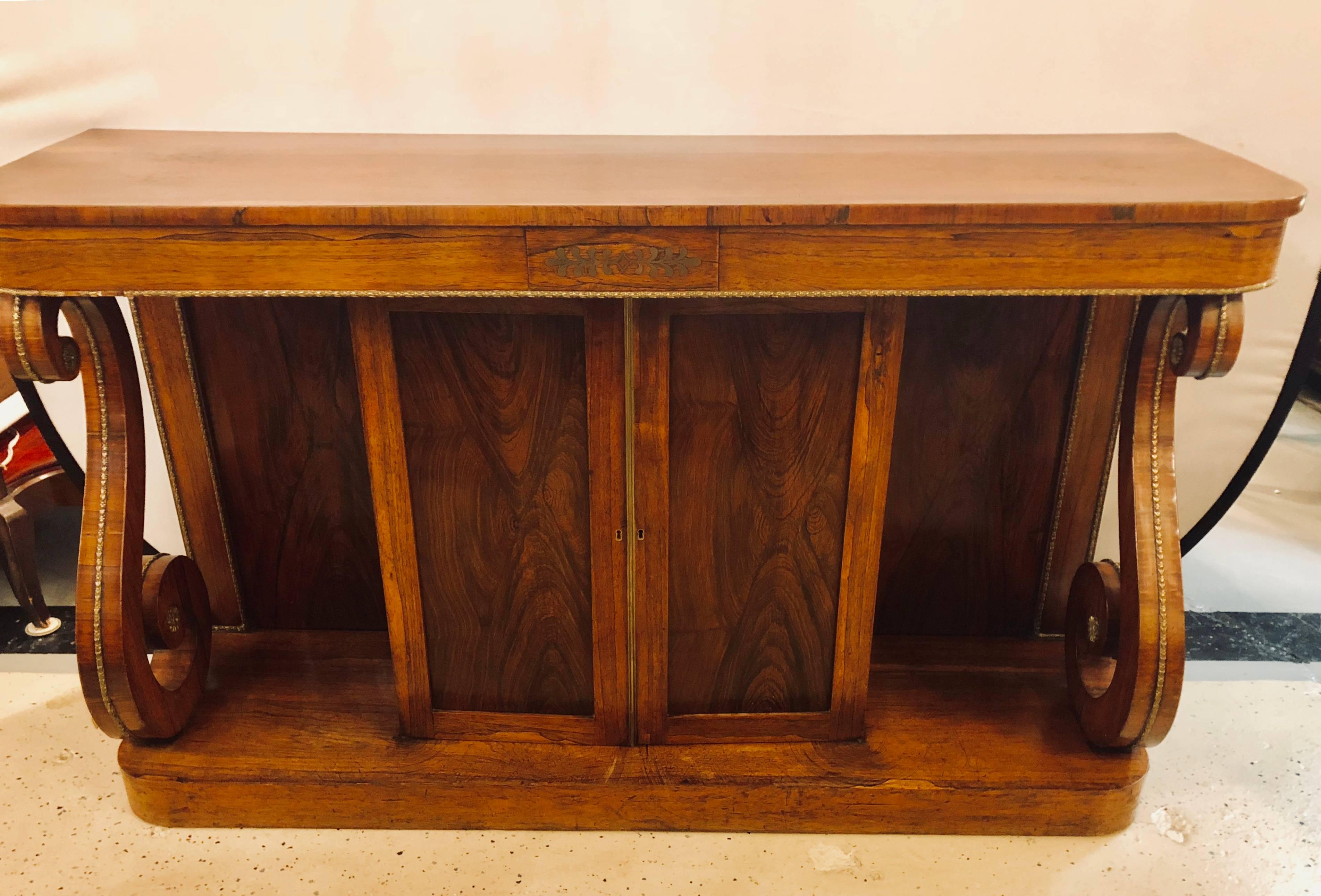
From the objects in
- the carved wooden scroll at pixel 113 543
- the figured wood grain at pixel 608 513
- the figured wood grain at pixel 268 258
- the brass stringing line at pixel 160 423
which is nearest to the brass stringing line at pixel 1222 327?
the figured wood grain at pixel 608 513

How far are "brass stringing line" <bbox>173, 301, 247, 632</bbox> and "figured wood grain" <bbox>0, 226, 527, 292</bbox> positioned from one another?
42 centimetres

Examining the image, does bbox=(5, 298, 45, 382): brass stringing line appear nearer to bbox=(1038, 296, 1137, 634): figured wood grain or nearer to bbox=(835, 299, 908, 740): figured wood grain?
bbox=(835, 299, 908, 740): figured wood grain

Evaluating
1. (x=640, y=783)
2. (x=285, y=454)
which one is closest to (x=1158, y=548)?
(x=640, y=783)

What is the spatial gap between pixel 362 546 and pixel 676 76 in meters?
1.00

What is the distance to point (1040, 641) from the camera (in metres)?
1.95

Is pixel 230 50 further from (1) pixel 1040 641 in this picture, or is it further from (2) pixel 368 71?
(1) pixel 1040 641

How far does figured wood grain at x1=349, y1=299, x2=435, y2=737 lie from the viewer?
1.41 meters

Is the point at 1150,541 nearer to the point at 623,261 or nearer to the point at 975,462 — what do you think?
the point at 975,462

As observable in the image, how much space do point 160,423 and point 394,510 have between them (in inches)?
22.4

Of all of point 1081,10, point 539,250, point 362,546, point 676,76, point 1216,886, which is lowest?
point 1216,886

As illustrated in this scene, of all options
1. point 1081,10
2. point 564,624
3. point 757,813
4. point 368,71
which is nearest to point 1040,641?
point 757,813

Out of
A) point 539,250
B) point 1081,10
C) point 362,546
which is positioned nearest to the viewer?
point 539,250

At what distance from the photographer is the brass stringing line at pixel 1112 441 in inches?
67.5

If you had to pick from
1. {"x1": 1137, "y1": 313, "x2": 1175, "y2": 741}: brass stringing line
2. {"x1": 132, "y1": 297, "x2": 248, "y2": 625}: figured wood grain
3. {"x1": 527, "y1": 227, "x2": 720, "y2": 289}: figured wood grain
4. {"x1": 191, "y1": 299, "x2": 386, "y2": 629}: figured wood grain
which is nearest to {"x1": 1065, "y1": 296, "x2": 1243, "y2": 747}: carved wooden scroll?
{"x1": 1137, "y1": 313, "x2": 1175, "y2": 741}: brass stringing line
